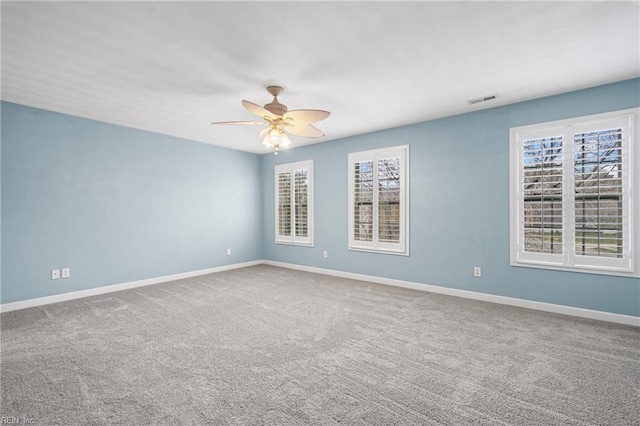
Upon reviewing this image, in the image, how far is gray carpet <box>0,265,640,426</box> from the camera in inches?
74.2

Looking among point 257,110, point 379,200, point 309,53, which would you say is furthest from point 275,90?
point 379,200

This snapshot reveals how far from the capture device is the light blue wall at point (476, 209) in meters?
3.45

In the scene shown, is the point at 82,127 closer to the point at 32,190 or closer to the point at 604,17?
the point at 32,190

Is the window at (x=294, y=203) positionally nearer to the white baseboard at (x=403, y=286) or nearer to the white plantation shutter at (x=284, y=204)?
the white plantation shutter at (x=284, y=204)

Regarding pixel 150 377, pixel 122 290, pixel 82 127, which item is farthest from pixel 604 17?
pixel 122 290

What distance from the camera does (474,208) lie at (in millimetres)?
4293

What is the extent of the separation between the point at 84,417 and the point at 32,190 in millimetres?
3602

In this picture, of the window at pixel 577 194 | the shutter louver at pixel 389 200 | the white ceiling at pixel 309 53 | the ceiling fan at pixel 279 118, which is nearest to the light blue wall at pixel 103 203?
the white ceiling at pixel 309 53

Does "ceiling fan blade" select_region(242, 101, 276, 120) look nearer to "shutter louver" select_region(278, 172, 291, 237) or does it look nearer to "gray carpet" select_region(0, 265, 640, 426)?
"gray carpet" select_region(0, 265, 640, 426)

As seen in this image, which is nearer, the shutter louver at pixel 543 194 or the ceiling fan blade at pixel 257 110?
the ceiling fan blade at pixel 257 110

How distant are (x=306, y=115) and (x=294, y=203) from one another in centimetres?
357

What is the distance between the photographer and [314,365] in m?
2.45

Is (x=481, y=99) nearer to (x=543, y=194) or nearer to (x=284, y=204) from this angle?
(x=543, y=194)

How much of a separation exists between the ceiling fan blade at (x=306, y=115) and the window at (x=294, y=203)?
3007 millimetres
